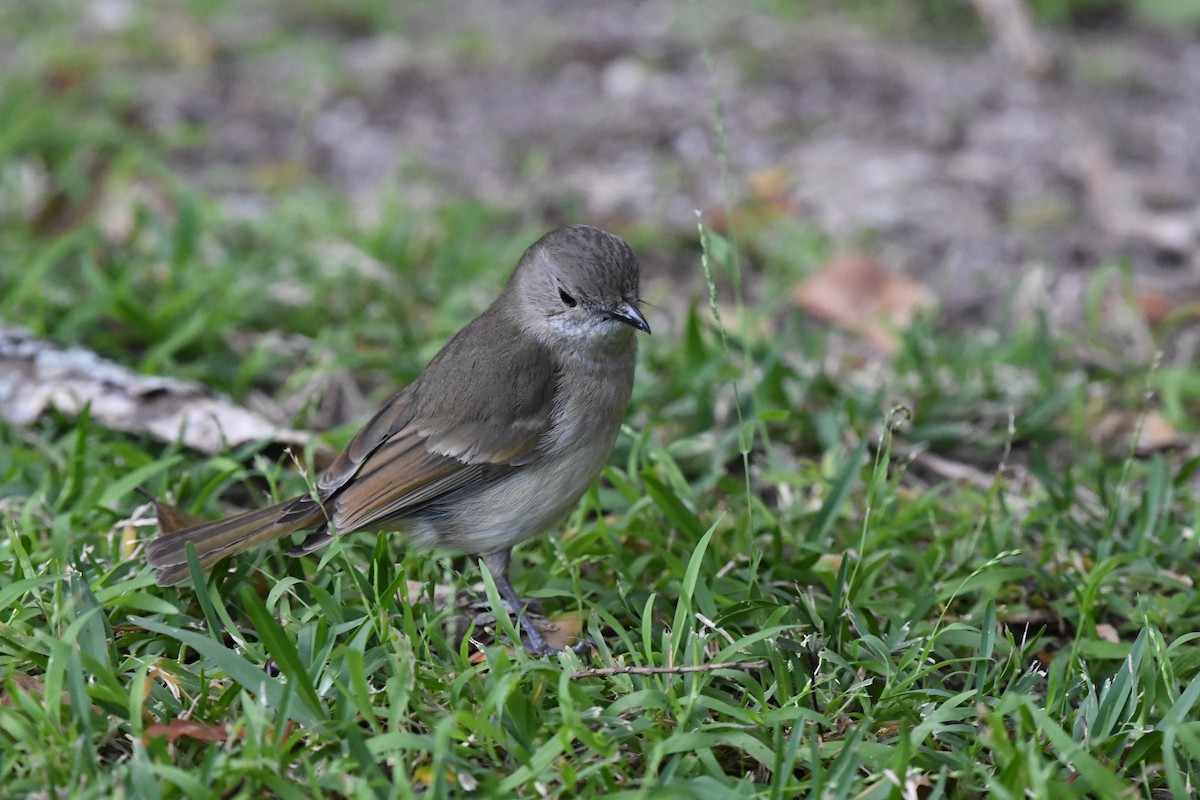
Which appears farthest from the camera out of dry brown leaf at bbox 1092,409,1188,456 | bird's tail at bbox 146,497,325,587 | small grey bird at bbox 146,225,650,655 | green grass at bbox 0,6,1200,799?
dry brown leaf at bbox 1092,409,1188,456

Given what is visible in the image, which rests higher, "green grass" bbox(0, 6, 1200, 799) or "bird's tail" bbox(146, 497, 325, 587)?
"bird's tail" bbox(146, 497, 325, 587)

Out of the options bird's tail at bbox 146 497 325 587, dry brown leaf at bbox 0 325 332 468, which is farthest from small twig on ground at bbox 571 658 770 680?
dry brown leaf at bbox 0 325 332 468

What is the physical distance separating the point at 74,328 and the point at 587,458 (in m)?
2.72

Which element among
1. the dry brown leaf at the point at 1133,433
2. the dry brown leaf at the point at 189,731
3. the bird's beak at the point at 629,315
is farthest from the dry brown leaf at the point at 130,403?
the dry brown leaf at the point at 1133,433

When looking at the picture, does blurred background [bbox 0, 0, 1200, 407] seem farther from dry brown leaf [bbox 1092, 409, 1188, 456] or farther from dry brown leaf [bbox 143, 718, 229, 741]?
dry brown leaf [bbox 143, 718, 229, 741]

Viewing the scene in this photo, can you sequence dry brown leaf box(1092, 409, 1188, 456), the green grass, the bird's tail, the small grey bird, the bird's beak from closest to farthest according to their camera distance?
the green grass < the bird's tail < the small grey bird < the bird's beak < dry brown leaf box(1092, 409, 1188, 456)

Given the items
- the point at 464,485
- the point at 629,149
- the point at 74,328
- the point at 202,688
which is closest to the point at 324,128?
the point at 629,149

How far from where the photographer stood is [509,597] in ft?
13.2

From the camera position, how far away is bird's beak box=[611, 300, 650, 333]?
4.16 metres

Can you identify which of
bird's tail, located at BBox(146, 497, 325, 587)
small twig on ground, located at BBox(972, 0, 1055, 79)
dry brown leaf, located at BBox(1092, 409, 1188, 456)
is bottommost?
dry brown leaf, located at BBox(1092, 409, 1188, 456)

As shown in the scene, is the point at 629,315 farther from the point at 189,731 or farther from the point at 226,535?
the point at 189,731

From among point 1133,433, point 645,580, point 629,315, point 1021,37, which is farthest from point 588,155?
point 645,580

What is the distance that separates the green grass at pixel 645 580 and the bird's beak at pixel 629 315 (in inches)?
13.1

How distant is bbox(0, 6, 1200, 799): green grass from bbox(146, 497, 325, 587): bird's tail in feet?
0.30
